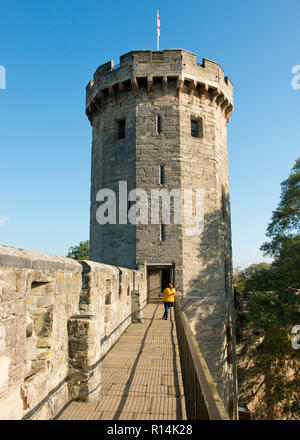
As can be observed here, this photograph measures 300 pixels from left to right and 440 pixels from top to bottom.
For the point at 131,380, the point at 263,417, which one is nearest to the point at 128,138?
the point at 131,380

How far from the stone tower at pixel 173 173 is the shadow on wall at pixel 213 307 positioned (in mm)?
44

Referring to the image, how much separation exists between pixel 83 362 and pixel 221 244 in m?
12.4

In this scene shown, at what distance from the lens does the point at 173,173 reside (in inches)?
566

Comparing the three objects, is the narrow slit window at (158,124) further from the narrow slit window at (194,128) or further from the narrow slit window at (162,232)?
the narrow slit window at (162,232)

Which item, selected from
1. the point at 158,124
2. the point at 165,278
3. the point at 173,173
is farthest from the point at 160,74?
the point at 165,278

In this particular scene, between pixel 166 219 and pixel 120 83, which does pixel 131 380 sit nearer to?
pixel 166 219

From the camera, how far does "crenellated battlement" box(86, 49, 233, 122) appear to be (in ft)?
47.5

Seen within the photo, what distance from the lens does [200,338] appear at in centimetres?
1392

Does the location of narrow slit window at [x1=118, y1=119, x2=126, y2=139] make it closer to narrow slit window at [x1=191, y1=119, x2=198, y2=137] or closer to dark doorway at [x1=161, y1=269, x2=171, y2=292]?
narrow slit window at [x1=191, y1=119, x2=198, y2=137]

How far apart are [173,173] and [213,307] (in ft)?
21.2

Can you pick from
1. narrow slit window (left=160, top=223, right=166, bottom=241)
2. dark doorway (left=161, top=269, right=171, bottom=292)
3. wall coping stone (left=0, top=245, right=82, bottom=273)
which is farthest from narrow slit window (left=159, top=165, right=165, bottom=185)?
wall coping stone (left=0, top=245, right=82, bottom=273)
